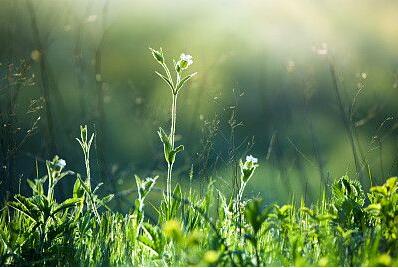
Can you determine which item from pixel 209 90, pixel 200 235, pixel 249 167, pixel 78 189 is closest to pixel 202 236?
pixel 200 235

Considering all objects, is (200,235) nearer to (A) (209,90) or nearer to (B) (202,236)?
(B) (202,236)

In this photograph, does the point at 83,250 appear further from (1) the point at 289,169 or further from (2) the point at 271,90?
(2) the point at 271,90

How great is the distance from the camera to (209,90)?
214 centimetres

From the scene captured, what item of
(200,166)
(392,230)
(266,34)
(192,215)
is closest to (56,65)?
(266,34)

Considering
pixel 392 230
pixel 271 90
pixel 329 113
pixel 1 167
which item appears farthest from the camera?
pixel 329 113

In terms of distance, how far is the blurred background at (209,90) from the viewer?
1.97m

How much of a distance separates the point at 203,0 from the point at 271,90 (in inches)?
43.5

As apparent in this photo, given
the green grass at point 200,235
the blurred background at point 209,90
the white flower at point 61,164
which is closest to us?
the green grass at point 200,235

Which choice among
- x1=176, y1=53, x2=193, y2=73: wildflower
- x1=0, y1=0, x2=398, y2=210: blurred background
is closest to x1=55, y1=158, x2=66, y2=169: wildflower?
x1=0, y1=0, x2=398, y2=210: blurred background

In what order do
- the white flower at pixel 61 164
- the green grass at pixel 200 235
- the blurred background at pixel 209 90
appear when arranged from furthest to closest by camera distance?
1. the blurred background at pixel 209 90
2. the white flower at pixel 61 164
3. the green grass at pixel 200 235

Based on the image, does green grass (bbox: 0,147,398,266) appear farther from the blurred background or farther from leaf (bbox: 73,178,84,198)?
the blurred background

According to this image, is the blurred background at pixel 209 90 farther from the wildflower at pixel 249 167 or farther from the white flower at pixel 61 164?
the white flower at pixel 61 164

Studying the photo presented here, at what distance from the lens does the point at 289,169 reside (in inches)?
82.0

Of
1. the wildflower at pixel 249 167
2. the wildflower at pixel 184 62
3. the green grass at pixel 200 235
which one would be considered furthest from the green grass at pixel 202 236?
the wildflower at pixel 184 62
